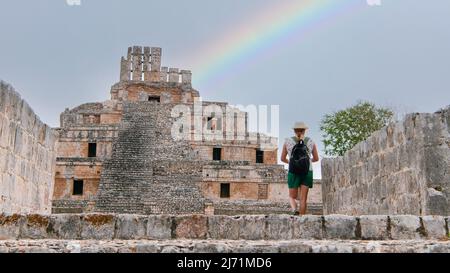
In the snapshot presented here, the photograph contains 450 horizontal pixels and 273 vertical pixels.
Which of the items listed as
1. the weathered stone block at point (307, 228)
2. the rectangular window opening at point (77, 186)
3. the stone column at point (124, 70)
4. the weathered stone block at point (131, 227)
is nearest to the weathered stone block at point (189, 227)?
the weathered stone block at point (131, 227)

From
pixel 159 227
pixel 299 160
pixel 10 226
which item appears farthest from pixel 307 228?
pixel 10 226

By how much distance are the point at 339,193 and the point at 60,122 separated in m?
26.3

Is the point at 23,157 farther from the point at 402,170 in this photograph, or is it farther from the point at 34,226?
the point at 402,170

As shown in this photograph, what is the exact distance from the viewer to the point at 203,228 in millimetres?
5879

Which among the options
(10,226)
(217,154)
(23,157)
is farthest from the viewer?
(217,154)

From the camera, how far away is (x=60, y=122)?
3475 centimetres

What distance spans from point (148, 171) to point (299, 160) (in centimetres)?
1937

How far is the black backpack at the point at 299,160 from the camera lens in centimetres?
809

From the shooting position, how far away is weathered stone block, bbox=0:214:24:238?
595 centimetres

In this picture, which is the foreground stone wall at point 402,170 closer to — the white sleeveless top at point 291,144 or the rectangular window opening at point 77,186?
the white sleeveless top at point 291,144

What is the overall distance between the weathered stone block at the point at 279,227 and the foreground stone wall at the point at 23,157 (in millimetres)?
4192

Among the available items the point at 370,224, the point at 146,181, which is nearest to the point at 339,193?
the point at 370,224
